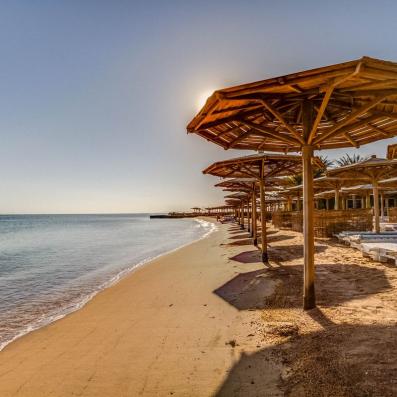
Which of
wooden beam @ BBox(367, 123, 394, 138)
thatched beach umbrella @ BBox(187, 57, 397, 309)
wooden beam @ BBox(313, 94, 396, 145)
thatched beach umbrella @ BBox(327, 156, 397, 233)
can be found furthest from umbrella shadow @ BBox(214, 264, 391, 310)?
thatched beach umbrella @ BBox(327, 156, 397, 233)

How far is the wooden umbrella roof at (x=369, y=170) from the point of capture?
402 inches

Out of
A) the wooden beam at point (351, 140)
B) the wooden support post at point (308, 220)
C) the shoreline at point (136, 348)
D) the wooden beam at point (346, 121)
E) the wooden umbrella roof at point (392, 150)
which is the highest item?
the wooden umbrella roof at point (392, 150)

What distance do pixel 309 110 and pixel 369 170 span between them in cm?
814

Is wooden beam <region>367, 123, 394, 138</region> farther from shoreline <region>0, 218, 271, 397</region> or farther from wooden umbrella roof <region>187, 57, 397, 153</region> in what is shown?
shoreline <region>0, 218, 271, 397</region>

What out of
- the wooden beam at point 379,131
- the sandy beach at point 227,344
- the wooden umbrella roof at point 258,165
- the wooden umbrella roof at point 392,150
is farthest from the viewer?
the wooden umbrella roof at point 258,165

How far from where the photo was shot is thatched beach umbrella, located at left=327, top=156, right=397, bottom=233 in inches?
403

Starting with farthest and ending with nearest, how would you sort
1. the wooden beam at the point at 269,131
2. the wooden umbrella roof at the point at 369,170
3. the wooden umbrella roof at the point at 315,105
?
the wooden umbrella roof at the point at 369,170
the wooden beam at the point at 269,131
the wooden umbrella roof at the point at 315,105

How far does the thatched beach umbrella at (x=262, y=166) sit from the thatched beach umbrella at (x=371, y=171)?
6.81 feet

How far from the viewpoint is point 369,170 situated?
36.2ft

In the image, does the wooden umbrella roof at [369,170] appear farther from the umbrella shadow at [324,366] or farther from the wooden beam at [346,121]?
the umbrella shadow at [324,366]

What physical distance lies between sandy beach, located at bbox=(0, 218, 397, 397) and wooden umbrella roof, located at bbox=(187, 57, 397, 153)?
2.54 meters

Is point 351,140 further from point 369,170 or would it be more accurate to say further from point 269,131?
point 369,170

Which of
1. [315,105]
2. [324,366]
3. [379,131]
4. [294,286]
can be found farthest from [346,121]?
[294,286]

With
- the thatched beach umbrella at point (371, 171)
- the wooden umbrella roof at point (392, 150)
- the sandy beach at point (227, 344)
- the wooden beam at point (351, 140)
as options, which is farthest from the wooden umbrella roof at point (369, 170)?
the wooden beam at point (351, 140)
